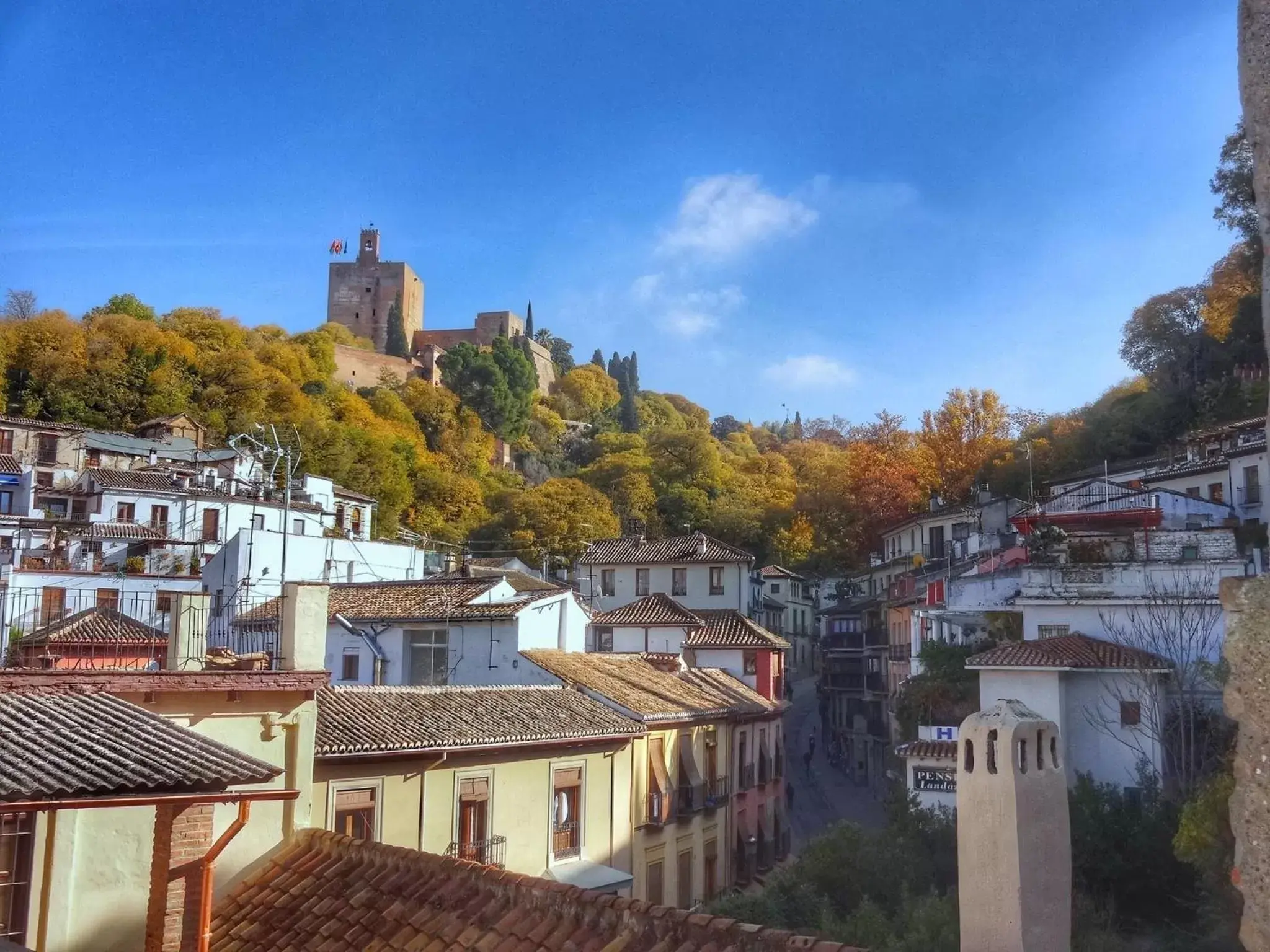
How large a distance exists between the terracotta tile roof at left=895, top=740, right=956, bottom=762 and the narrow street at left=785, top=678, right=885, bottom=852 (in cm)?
421

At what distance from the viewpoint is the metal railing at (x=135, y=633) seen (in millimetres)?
10492

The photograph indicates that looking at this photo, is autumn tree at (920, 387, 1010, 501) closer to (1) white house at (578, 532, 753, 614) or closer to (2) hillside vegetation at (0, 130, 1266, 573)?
(2) hillside vegetation at (0, 130, 1266, 573)

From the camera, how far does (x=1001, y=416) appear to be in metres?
48.9

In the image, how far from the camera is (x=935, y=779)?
2203 cm

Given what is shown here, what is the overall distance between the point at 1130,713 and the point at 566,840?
1092 centimetres

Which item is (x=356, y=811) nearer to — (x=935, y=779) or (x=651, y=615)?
(x=935, y=779)

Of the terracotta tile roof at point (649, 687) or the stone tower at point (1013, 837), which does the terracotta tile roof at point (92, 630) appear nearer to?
the terracotta tile roof at point (649, 687)

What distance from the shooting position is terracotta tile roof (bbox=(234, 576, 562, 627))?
2480 centimetres

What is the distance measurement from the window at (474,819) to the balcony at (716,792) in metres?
8.69

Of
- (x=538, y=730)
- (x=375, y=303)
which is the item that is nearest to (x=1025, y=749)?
(x=538, y=730)

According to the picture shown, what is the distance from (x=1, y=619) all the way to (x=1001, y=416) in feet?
147

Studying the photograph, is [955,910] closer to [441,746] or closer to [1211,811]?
[1211,811]

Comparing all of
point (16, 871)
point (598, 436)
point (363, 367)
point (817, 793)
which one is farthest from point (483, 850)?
point (363, 367)

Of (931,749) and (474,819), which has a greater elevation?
(931,749)
